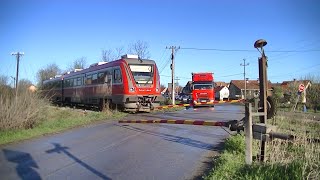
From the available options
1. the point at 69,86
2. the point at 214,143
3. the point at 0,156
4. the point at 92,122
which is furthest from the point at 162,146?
the point at 69,86

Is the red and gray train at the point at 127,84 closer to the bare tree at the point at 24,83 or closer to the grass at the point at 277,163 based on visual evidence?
the bare tree at the point at 24,83

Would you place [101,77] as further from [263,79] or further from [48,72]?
[48,72]

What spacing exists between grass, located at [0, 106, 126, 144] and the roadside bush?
0.31 meters

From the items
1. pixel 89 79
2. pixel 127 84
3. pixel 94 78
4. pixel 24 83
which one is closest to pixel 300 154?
pixel 24 83

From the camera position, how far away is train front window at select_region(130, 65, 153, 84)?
23734 mm

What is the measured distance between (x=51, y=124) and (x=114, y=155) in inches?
337

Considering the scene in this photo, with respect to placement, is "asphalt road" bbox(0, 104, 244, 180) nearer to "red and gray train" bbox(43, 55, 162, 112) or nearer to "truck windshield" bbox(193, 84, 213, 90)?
"red and gray train" bbox(43, 55, 162, 112)

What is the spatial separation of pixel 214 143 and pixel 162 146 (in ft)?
5.77

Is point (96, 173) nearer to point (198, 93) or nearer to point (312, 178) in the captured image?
point (312, 178)

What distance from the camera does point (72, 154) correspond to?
10.2 meters

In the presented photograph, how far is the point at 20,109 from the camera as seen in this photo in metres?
15.3

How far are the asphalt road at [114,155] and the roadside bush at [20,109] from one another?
1.89m

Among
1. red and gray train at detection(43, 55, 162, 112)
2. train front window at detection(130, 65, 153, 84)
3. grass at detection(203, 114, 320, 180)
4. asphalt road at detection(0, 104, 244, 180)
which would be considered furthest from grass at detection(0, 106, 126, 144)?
grass at detection(203, 114, 320, 180)

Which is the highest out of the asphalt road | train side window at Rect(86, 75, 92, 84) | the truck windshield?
train side window at Rect(86, 75, 92, 84)
